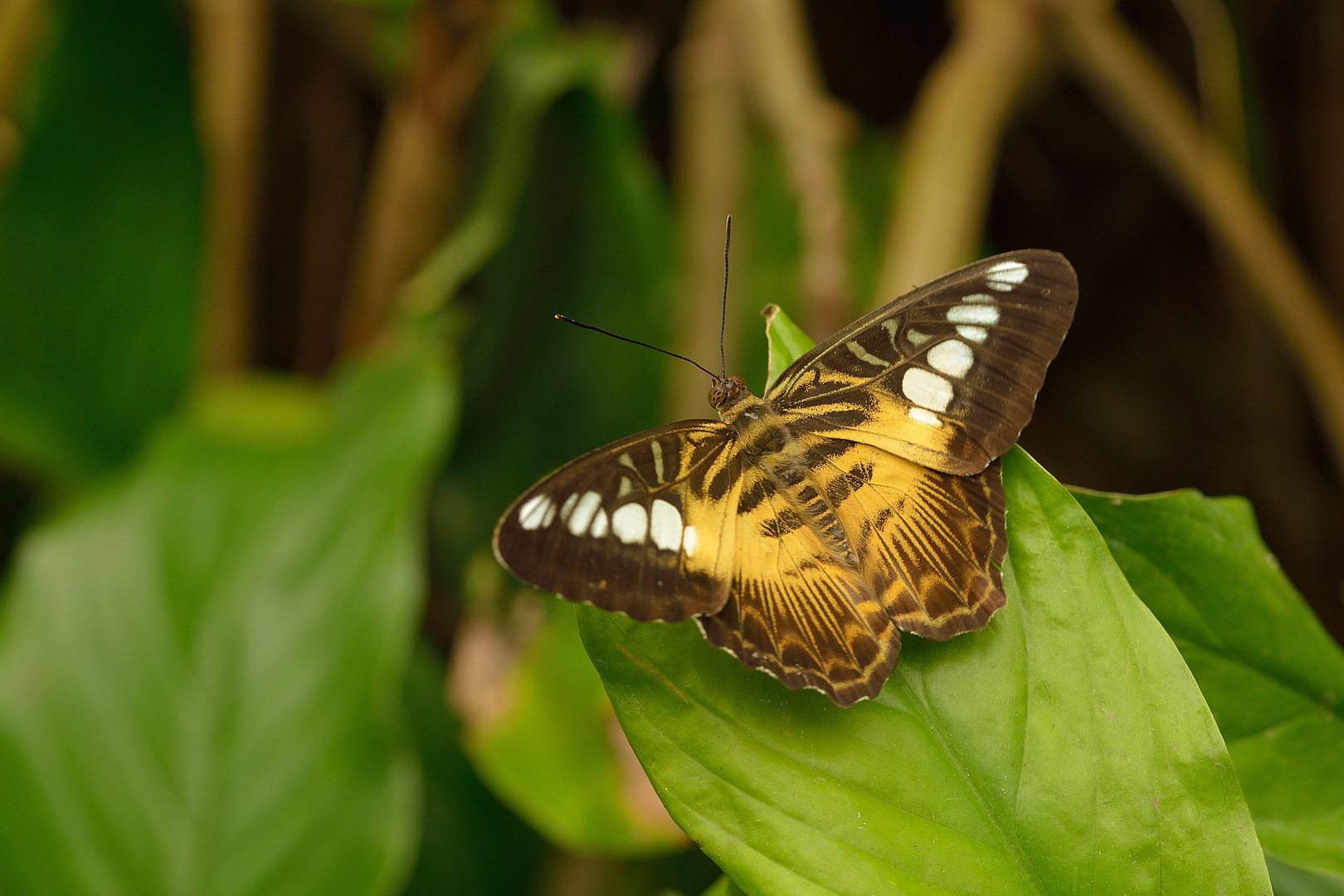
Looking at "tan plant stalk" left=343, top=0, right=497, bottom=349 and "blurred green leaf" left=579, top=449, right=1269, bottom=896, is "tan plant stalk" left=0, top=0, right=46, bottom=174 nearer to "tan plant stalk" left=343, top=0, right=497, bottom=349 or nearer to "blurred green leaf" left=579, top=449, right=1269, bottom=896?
"tan plant stalk" left=343, top=0, right=497, bottom=349

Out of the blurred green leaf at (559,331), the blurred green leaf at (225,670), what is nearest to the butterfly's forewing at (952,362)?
the blurred green leaf at (225,670)

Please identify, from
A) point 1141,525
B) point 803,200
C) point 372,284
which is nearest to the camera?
point 1141,525

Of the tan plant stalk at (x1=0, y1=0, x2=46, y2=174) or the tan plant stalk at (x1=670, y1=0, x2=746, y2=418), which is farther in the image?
the tan plant stalk at (x1=0, y1=0, x2=46, y2=174)

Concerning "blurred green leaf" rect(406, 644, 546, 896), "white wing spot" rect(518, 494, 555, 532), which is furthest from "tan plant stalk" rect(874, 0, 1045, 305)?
"blurred green leaf" rect(406, 644, 546, 896)

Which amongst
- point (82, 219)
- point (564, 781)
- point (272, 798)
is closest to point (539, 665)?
point (564, 781)

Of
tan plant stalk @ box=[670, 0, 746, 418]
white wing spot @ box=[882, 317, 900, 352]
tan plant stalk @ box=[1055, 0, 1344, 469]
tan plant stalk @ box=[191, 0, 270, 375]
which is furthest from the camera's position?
tan plant stalk @ box=[191, 0, 270, 375]

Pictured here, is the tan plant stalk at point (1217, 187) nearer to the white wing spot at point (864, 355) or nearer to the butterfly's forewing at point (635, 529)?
the white wing spot at point (864, 355)

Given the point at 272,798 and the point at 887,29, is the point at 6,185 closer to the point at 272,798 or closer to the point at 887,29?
the point at 272,798
